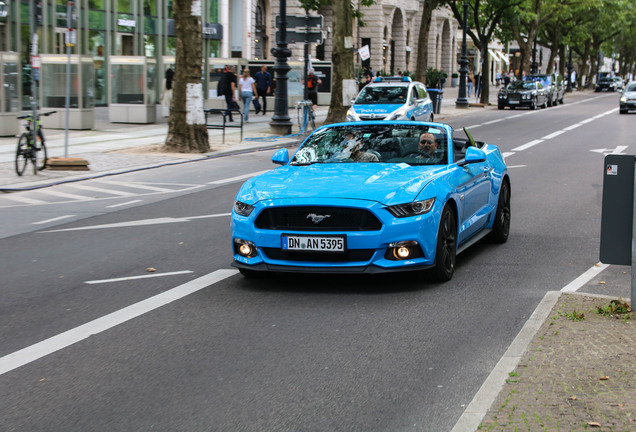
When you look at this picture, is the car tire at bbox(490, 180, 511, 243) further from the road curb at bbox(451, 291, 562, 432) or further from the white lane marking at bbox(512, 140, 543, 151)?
the white lane marking at bbox(512, 140, 543, 151)

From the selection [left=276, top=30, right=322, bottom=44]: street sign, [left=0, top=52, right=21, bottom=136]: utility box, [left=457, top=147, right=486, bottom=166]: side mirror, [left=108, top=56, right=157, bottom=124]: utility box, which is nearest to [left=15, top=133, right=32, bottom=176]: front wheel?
[left=0, top=52, right=21, bottom=136]: utility box

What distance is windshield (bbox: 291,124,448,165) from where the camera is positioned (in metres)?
8.79

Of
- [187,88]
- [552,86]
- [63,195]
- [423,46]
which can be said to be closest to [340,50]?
[187,88]

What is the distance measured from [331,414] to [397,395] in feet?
1.53

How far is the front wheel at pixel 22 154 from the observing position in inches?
659

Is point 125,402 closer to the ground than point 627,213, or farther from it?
closer to the ground

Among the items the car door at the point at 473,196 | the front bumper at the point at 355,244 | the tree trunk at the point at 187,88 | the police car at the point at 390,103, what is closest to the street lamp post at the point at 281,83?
the police car at the point at 390,103

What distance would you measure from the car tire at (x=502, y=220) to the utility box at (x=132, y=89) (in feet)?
69.8

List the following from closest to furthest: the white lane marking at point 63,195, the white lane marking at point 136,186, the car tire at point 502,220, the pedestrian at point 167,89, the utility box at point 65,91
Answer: the car tire at point 502,220 < the white lane marking at point 63,195 < the white lane marking at point 136,186 < the utility box at point 65,91 < the pedestrian at point 167,89

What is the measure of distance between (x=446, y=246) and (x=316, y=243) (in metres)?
1.21

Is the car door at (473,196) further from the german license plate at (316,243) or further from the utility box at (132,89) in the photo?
the utility box at (132,89)

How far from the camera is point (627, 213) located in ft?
21.6

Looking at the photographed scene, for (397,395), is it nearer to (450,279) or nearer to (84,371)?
(84,371)

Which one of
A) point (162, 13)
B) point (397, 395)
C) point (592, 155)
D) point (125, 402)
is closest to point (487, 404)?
point (397, 395)
